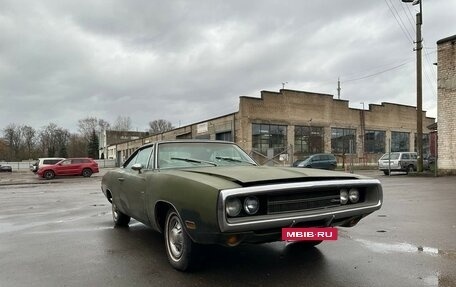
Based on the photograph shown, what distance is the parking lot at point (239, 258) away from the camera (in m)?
4.09

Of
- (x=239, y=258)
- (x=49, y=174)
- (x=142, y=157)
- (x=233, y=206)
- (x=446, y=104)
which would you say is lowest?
(x=49, y=174)

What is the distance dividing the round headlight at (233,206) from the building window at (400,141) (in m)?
50.3

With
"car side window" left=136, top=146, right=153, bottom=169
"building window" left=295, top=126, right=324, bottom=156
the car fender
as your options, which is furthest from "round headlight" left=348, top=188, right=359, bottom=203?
"building window" left=295, top=126, right=324, bottom=156

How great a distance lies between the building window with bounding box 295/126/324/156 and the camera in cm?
4173

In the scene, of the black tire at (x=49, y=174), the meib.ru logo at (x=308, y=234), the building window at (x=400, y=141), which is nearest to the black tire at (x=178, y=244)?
the meib.ru logo at (x=308, y=234)

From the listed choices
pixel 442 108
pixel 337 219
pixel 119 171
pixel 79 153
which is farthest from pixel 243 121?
pixel 79 153

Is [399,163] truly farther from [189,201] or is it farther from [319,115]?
[189,201]

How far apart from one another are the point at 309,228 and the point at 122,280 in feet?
6.55

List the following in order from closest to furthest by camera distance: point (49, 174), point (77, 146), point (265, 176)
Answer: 1. point (265, 176)
2. point (49, 174)
3. point (77, 146)

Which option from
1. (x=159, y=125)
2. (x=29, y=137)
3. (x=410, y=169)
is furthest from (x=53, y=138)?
(x=410, y=169)

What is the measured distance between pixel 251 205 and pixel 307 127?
1553 inches

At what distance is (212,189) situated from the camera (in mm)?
3697

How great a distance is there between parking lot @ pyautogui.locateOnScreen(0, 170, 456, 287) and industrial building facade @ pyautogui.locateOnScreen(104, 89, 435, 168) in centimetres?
2709

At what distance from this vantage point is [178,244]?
4453mm
